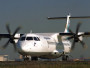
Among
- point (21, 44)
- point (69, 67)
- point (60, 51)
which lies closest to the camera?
point (69, 67)

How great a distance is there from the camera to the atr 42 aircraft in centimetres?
3241

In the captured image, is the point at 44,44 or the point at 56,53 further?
the point at 56,53

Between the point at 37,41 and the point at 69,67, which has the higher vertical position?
the point at 37,41

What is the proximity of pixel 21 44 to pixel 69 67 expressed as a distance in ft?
33.2

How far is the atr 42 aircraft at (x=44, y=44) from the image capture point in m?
32.4

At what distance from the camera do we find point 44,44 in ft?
116

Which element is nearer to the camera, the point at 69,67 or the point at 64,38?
the point at 69,67

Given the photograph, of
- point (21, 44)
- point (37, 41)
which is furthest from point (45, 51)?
point (21, 44)

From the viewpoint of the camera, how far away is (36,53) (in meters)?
33.7

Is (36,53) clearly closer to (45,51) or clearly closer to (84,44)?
(45,51)

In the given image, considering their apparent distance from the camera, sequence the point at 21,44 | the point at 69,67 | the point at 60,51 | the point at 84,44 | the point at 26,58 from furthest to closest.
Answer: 1. the point at 60,51
2. the point at 84,44
3. the point at 26,58
4. the point at 21,44
5. the point at 69,67

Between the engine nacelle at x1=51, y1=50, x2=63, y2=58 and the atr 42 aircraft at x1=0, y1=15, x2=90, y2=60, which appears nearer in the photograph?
the atr 42 aircraft at x1=0, y1=15, x2=90, y2=60

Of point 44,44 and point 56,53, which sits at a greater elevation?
point 44,44

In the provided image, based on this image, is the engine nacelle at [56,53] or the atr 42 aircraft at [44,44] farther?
the engine nacelle at [56,53]
